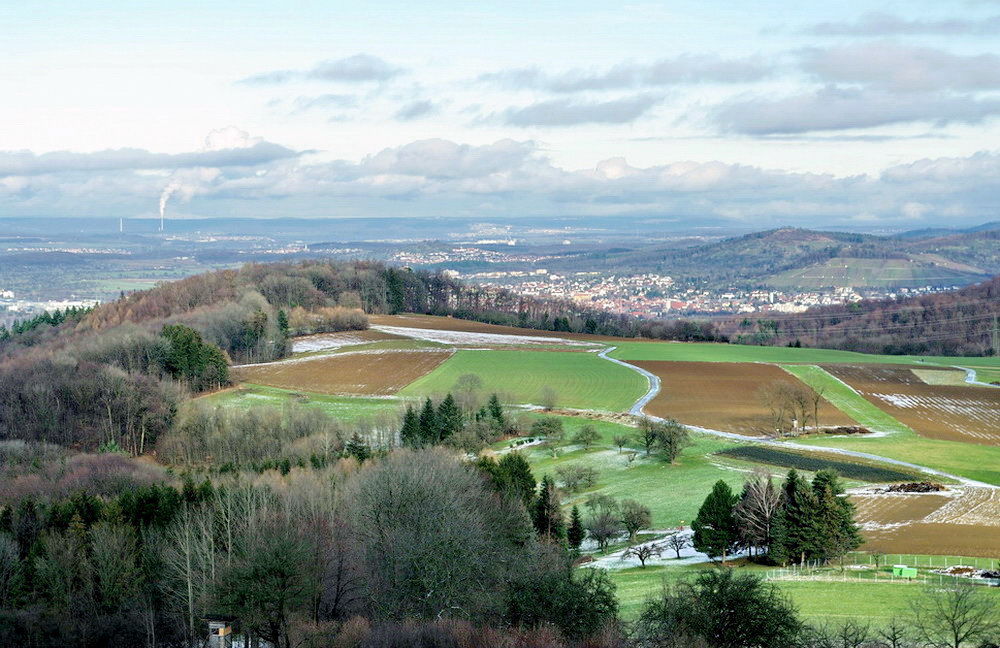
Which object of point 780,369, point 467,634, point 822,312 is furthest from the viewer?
point 822,312

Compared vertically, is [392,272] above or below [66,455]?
above

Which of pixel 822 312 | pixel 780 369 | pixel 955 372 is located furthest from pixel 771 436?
pixel 822 312

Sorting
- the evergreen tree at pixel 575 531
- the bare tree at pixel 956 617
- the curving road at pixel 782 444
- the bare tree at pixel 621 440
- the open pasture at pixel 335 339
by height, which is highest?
the bare tree at pixel 956 617

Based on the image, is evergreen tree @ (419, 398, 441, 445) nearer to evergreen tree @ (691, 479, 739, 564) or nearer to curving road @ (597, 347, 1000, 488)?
curving road @ (597, 347, 1000, 488)

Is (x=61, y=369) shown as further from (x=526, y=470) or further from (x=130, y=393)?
A: (x=526, y=470)

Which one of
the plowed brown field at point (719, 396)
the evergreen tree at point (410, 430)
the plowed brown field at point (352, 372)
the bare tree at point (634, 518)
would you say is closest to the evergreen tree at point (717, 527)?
the bare tree at point (634, 518)

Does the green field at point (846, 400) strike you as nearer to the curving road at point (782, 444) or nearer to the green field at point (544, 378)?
the curving road at point (782, 444)

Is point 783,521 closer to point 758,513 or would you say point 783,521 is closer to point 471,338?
point 758,513
